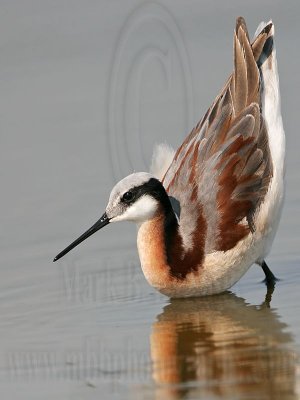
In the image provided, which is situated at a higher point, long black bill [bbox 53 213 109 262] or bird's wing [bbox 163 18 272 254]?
bird's wing [bbox 163 18 272 254]

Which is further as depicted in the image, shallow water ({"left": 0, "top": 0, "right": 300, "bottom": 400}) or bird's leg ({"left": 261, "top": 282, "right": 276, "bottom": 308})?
bird's leg ({"left": 261, "top": 282, "right": 276, "bottom": 308})

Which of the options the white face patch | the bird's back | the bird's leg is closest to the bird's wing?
the bird's back

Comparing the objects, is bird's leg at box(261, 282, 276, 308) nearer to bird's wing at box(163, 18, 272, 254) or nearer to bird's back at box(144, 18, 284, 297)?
bird's back at box(144, 18, 284, 297)

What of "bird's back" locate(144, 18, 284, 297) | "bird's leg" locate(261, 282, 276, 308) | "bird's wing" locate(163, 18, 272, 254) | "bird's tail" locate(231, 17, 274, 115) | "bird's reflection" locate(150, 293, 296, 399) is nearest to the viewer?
"bird's reflection" locate(150, 293, 296, 399)

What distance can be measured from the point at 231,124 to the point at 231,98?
1.15 ft

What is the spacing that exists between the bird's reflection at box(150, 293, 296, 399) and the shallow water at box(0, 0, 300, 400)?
0.02m

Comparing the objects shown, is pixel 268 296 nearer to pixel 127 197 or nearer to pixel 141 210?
pixel 141 210

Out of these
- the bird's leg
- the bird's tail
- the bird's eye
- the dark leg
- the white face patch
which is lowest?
the bird's leg

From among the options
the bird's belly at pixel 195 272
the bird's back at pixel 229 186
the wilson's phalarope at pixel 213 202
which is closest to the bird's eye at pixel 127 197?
the wilson's phalarope at pixel 213 202

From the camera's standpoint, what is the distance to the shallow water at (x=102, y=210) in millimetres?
7215

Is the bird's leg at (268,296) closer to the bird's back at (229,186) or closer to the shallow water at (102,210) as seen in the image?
the shallow water at (102,210)

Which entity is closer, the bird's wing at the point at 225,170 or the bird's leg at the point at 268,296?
the bird's leg at the point at 268,296

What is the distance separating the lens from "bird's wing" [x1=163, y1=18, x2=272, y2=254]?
8938 millimetres

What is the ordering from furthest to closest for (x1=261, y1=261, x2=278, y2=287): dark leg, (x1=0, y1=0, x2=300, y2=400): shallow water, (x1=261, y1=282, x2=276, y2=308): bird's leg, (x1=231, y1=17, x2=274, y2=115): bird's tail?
1. (x1=231, y1=17, x2=274, y2=115): bird's tail
2. (x1=261, y1=261, x2=278, y2=287): dark leg
3. (x1=261, y1=282, x2=276, y2=308): bird's leg
4. (x1=0, y1=0, x2=300, y2=400): shallow water
